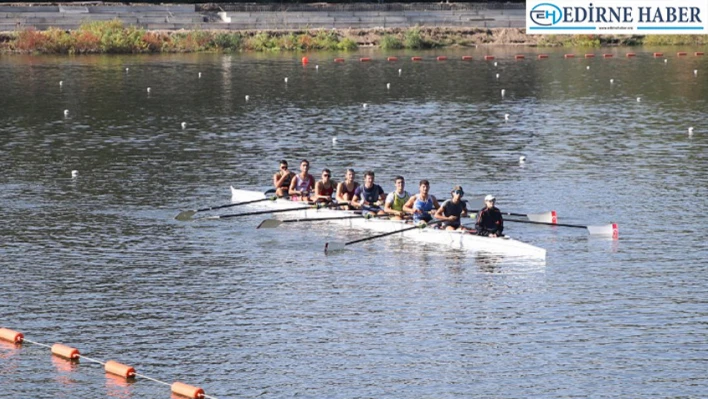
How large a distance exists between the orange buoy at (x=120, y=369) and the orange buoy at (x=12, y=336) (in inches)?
104

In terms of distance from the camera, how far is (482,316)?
25156 millimetres

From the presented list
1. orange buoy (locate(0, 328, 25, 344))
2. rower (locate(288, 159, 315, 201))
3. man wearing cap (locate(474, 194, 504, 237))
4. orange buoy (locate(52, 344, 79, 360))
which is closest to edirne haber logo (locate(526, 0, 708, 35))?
rower (locate(288, 159, 315, 201))

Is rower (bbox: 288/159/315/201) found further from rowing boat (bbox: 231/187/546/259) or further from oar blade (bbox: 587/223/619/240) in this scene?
oar blade (bbox: 587/223/619/240)

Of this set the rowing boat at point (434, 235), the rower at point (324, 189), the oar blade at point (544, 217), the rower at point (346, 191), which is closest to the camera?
the rowing boat at point (434, 235)

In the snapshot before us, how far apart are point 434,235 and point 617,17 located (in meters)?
55.6

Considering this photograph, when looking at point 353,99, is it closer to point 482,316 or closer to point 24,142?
point 24,142

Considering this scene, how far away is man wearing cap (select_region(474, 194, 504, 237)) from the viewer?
29953mm

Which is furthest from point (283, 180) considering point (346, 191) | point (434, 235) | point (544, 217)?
point (544, 217)

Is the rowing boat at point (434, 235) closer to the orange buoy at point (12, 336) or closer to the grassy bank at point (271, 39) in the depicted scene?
the orange buoy at point (12, 336)

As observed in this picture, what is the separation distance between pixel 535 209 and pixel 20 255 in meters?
14.1

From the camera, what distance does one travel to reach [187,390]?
20.6 meters

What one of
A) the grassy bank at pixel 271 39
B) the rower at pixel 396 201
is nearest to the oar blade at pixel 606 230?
the rower at pixel 396 201

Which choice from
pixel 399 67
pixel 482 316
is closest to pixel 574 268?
pixel 482 316

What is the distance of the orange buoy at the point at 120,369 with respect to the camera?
21672mm
